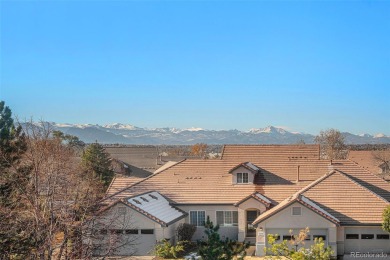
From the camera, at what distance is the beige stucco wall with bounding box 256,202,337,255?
3186cm

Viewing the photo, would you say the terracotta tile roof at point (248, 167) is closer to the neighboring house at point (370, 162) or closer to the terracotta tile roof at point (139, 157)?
the terracotta tile roof at point (139, 157)

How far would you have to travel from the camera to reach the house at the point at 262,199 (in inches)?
1266

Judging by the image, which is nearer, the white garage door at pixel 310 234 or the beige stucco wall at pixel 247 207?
the white garage door at pixel 310 234

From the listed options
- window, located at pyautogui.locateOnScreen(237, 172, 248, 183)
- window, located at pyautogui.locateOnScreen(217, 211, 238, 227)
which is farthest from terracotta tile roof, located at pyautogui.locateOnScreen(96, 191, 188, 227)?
window, located at pyautogui.locateOnScreen(237, 172, 248, 183)

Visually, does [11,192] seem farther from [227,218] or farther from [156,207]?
[227,218]

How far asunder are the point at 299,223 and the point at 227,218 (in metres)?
6.54

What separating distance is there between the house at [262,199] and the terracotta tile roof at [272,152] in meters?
0.08

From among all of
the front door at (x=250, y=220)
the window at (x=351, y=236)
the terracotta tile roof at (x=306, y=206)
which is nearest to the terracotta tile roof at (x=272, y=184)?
the terracotta tile roof at (x=306, y=206)

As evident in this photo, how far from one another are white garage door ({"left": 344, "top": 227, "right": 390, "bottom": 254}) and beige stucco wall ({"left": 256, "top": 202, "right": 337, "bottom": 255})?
41.3 inches

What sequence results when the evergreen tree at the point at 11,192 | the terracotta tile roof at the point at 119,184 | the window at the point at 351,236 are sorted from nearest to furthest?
the evergreen tree at the point at 11,192 < the window at the point at 351,236 < the terracotta tile roof at the point at 119,184

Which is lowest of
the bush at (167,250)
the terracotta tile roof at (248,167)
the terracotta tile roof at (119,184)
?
the bush at (167,250)

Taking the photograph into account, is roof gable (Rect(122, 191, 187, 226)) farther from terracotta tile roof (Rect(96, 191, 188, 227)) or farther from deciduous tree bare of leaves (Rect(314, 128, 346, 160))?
deciduous tree bare of leaves (Rect(314, 128, 346, 160))

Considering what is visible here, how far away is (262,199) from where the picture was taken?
36.3 meters

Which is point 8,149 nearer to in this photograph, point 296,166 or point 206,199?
point 206,199
